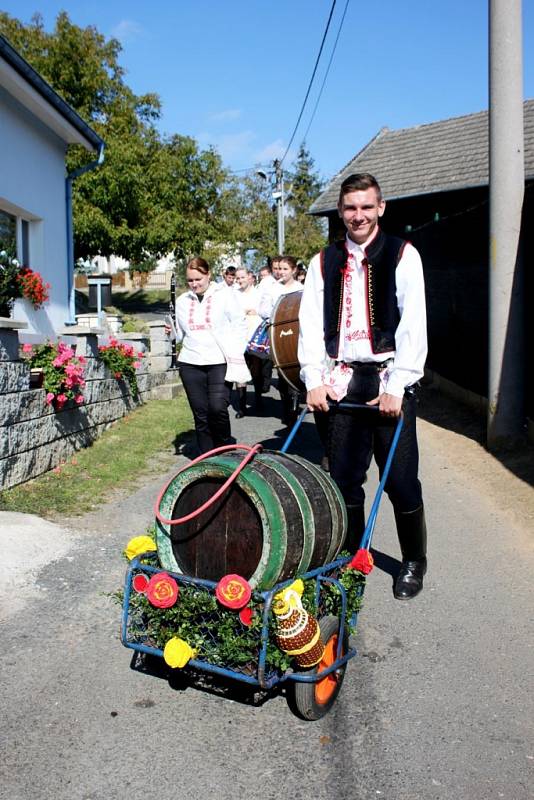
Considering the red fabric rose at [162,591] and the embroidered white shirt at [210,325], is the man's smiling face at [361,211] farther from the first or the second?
the embroidered white shirt at [210,325]

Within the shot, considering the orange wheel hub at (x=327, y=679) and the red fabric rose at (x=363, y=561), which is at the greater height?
the red fabric rose at (x=363, y=561)

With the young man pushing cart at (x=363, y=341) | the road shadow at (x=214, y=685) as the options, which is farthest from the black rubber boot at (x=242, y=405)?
the road shadow at (x=214, y=685)

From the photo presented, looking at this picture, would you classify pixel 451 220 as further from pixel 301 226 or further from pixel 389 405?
pixel 301 226

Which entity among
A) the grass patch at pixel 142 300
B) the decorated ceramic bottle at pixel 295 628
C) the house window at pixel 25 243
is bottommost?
the decorated ceramic bottle at pixel 295 628

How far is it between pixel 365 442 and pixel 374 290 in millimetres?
794

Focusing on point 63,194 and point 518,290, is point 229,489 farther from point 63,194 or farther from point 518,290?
point 63,194

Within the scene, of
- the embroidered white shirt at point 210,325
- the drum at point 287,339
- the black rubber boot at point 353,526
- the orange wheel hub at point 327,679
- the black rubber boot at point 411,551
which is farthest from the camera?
the embroidered white shirt at point 210,325

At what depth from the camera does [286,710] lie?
3.53 metres

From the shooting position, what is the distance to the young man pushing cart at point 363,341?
4051 mm

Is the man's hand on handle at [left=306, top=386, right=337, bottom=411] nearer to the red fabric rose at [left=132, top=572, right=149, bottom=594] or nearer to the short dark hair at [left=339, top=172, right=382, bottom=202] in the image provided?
the short dark hair at [left=339, top=172, right=382, bottom=202]

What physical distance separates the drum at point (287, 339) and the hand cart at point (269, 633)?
3.37 m

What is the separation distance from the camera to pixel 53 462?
7871mm

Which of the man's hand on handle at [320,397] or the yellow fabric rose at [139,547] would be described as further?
the man's hand on handle at [320,397]

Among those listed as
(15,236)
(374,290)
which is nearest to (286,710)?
(374,290)
